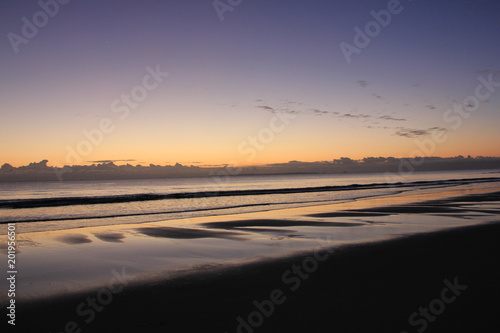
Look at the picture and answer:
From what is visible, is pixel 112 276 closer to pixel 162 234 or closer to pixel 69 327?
pixel 69 327

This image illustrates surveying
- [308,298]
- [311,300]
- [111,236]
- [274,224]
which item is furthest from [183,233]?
[311,300]

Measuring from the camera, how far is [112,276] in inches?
322

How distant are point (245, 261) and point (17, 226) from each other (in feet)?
48.9

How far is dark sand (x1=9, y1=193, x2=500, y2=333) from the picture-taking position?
5.39 metres

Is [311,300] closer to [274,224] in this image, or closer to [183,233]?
[183,233]

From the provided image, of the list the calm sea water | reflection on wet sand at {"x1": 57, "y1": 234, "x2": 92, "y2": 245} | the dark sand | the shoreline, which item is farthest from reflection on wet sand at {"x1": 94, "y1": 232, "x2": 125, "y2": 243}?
the shoreline

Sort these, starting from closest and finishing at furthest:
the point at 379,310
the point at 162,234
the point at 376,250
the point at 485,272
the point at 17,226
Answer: the point at 379,310 < the point at 485,272 < the point at 376,250 < the point at 162,234 < the point at 17,226

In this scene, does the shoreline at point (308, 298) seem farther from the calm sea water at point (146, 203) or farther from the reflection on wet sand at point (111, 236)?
the calm sea water at point (146, 203)

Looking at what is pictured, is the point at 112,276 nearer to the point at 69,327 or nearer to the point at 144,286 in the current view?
the point at 144,286

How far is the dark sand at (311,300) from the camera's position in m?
5.39

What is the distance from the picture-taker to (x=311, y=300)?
20.8 feet

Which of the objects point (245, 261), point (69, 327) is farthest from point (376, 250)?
point (69, 327)

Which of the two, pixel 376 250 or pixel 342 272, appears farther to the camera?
pixel 376 250

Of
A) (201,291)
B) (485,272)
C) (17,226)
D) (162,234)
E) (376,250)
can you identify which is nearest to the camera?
(201,291)
